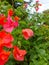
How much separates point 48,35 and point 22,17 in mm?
337

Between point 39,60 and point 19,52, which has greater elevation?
point 19,52

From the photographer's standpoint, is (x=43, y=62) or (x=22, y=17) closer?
(x=43, y=62)

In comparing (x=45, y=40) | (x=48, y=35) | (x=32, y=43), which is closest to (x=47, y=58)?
(x=32, y=43)

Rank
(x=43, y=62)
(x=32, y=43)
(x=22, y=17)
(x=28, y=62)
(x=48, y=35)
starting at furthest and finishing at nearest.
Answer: (x=22, y=17)
(x=48, y=35)
(x=32, y=43)
(x=28, y=62)
(x=43, y=62)

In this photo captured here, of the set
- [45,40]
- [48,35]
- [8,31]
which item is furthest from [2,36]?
[48,35]

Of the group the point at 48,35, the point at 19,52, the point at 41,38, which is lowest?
the point at 48,35

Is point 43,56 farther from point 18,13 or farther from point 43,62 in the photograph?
point 18,13

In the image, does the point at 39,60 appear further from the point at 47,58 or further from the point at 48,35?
the point at 48,35

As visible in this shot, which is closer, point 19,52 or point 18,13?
point 19,52

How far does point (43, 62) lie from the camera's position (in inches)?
68.2

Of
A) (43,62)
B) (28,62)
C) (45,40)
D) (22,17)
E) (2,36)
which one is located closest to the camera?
(2,36)

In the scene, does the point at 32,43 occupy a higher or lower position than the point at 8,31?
lower

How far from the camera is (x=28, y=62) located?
186 centimetres

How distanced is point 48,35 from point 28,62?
24.5 inches
